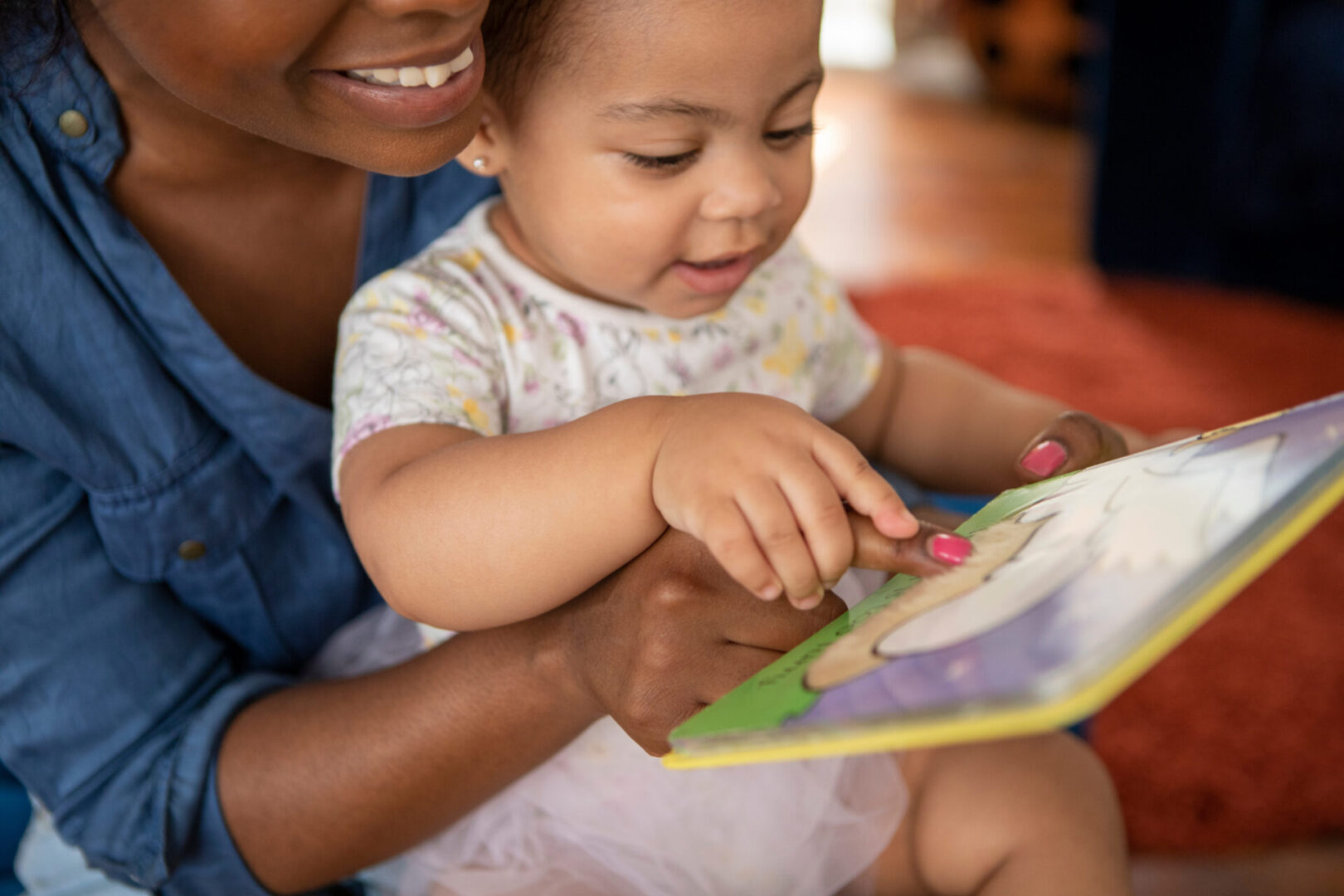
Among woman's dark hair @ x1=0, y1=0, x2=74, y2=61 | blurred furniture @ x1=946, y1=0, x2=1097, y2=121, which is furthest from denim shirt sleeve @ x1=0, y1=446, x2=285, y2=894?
blurred furniture @ x1=946, y1=0, x2=1097, y2=121

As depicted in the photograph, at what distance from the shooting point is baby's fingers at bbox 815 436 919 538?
62 cm

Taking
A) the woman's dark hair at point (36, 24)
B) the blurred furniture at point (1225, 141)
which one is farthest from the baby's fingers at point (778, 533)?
the blurred furniture at point (1225, 141)

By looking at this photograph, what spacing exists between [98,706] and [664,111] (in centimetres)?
58

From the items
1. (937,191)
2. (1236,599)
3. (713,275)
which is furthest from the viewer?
(937,191)

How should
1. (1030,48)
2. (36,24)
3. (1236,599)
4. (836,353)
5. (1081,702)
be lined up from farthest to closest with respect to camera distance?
(1030,48) → (1236,599) → (836,353) → (36,24) → (1081,702)

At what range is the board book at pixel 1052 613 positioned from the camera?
0.46m

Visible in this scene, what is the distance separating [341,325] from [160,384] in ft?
0.45

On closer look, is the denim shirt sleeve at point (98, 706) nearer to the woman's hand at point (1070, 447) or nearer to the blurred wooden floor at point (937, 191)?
the woman's hand at point (1070, 447)

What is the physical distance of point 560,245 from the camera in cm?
88

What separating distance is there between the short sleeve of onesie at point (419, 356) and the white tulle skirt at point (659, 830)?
0.27m

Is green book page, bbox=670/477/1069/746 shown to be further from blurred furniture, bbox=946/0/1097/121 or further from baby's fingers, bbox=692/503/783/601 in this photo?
blurred furniture, bbox=946/0/1097/121

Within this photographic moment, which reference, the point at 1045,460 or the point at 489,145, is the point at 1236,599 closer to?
the point at 1045,460

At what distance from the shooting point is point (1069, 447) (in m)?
0.82

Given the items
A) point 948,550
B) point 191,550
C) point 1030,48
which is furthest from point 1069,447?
point 1030,48
